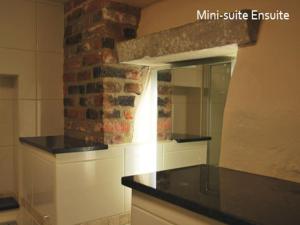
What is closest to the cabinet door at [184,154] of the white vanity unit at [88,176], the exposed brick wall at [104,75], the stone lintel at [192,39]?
the white vanity unit at [88,176]

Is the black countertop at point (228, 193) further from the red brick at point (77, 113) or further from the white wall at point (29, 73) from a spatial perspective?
the white wall at point (29, 73)

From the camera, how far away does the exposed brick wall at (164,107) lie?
4.83ft

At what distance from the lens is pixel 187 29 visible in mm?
1033

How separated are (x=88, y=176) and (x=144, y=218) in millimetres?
513

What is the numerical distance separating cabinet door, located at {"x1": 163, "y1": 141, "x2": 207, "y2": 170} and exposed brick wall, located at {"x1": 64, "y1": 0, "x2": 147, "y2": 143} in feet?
0.72

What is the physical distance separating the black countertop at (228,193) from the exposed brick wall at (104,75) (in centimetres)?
49

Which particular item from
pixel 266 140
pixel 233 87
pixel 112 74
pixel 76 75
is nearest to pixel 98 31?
pixel 112 74

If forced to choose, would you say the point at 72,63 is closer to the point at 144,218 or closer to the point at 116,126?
the point at 116,126

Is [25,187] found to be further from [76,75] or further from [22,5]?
[22,5]

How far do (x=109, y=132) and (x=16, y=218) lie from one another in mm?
829

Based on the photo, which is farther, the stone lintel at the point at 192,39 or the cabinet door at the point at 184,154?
the cabinet door at the point at 184,154

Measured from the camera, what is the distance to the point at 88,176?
1.29 metres

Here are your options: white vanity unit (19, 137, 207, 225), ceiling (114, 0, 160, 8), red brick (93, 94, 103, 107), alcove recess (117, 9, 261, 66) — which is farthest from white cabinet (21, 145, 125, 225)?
ceiling (114, 0, 160, 8)

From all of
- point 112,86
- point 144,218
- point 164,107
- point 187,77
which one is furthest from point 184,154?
point 144,218
